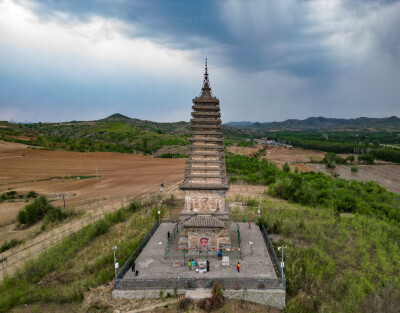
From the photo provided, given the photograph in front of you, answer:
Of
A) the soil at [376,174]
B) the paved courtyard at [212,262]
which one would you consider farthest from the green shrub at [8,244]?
the soil at [376,174]

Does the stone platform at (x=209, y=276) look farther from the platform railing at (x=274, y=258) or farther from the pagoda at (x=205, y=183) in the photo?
the pagoda at (x=205, y=183)

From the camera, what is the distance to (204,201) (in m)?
21.9

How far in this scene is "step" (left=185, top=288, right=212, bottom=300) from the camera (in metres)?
16.2

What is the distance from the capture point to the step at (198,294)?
16.2 meters

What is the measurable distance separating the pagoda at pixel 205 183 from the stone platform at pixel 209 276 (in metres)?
1.38

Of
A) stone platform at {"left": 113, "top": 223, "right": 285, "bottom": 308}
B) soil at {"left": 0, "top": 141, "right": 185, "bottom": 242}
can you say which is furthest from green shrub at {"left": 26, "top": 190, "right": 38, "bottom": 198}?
stone platform at {"left": 113, "top": 223, "right": 285, "bottom": 308}

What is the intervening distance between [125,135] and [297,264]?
11386 cm

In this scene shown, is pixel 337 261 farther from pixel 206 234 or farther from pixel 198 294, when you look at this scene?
pixel 198 294

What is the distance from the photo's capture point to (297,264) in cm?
1988

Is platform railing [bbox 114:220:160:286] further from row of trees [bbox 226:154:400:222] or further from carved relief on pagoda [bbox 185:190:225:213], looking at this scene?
row of trees [bbox 226:154:400:222]

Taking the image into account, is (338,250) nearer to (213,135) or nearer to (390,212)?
(390,212)

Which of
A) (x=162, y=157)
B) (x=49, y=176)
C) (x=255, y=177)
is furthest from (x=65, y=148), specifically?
(x=255, y=177)

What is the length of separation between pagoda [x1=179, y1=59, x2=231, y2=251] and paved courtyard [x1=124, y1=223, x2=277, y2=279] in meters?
1.41

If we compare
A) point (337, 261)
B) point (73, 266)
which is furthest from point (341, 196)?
point (73, 266)
